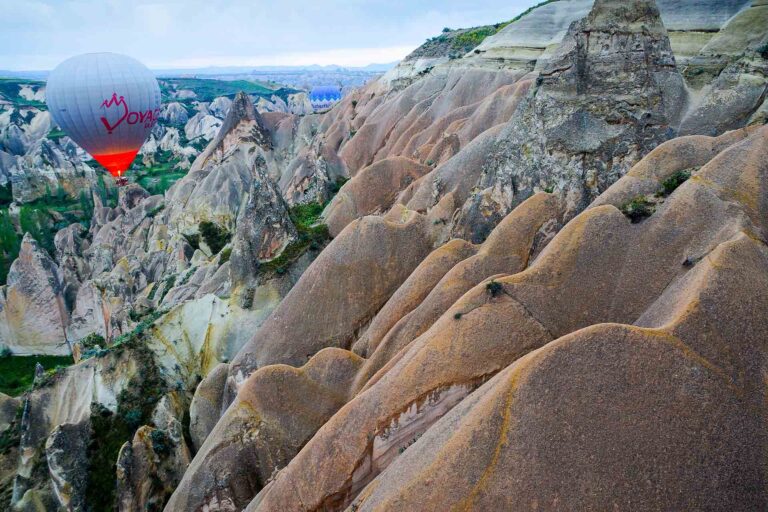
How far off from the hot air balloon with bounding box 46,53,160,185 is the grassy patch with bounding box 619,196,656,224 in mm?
57232

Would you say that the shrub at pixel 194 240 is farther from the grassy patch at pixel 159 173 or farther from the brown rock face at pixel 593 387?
the grassy patch at pixel 159 173

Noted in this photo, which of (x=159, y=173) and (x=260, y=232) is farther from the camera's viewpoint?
(x=159, y=173)

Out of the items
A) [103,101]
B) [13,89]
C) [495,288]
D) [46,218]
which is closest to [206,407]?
[495,288]

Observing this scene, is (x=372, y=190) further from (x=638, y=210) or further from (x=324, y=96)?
(x=324, y=96)

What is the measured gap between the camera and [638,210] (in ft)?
48.2

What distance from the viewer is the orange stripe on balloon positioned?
62.9m

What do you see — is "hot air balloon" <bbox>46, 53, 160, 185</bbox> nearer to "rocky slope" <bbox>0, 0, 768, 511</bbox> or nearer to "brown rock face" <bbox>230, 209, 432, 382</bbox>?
"rocky slope" <bbox>0, 0, 768, 511</bbox>

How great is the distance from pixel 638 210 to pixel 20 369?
4835cm

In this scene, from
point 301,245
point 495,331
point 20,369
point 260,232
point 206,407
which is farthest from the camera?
point 20,369

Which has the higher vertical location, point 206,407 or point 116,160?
point 116,160

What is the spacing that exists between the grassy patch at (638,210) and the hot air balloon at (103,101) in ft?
188

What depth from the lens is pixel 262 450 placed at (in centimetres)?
1603

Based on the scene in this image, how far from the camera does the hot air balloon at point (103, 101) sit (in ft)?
187

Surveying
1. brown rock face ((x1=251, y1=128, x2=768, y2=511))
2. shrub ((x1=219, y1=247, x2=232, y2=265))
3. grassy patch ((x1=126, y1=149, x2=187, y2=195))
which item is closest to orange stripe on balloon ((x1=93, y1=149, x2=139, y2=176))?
grassy patch ((x1=126, y1=149, x2=187, y2=195))
